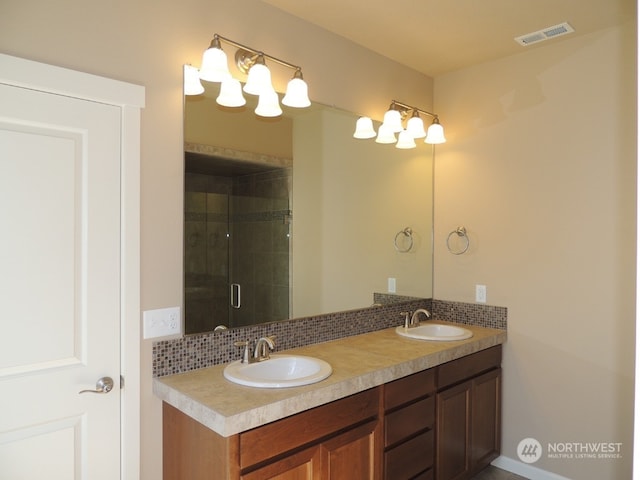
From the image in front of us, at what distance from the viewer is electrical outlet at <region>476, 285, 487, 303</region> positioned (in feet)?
10.1

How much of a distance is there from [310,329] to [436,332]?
1019 mm

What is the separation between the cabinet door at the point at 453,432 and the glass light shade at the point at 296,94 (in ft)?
5.70

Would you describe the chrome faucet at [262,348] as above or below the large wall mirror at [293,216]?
below

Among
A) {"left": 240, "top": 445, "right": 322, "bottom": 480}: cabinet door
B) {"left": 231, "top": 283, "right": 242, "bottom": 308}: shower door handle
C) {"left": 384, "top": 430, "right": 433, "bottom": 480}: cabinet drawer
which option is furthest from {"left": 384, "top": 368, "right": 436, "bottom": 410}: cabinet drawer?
{"left": 231, "top": 283, "right": 242, "bottom": 308}: shower door handle

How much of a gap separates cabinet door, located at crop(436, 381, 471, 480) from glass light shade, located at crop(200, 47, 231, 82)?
1990 millimetres

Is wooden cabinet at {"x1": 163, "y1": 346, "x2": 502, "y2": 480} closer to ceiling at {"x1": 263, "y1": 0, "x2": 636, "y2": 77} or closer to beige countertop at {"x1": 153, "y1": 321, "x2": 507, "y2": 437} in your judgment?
beige countertop at {"x1": 153, "y1": 321, "x2": 507, "y2": 437}

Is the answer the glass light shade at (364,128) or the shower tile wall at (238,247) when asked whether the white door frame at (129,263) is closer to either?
the shower tile wall at (238,247)

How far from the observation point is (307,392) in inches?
68.7

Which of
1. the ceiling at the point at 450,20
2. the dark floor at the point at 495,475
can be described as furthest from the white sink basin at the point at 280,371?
the ceiling at the point at 450,20

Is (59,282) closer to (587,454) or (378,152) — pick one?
(378,152)

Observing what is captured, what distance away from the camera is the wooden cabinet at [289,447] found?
62.5 inches

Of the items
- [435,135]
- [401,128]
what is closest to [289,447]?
[401,128]

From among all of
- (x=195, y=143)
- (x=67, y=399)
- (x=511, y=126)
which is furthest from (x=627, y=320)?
(x=67, y=399)

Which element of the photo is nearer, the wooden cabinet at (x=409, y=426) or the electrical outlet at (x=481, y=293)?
the wooden cabinet at (x=409, y=426)
